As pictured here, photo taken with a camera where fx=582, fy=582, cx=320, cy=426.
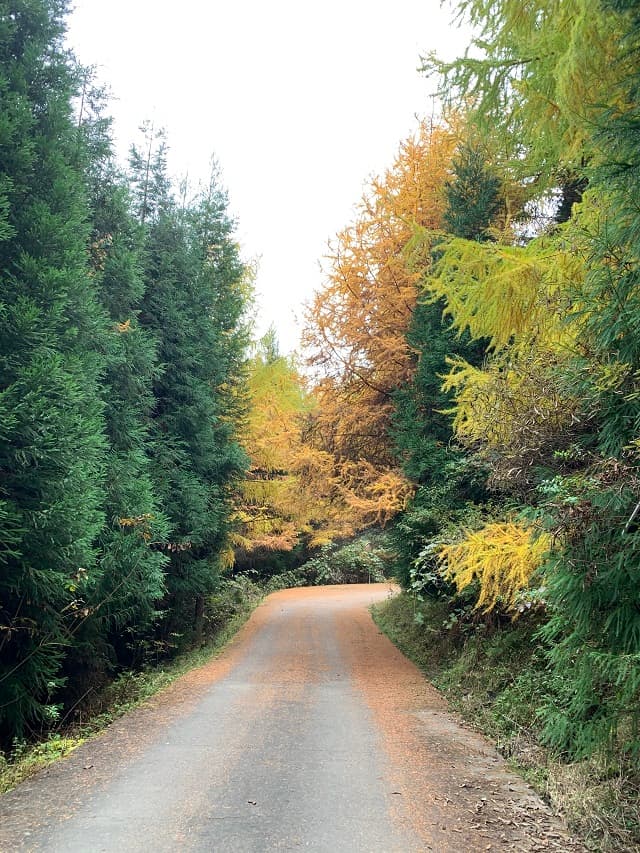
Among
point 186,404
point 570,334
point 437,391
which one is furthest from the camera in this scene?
point 186,404

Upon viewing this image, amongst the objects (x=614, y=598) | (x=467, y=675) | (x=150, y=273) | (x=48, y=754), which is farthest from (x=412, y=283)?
(x=48, y=754)

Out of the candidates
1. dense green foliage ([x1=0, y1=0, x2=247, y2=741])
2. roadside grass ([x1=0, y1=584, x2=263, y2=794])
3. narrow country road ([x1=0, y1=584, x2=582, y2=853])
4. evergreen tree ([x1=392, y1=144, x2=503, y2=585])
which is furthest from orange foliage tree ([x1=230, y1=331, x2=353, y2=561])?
narrow country road ([x1=0, y1=584, x2=582, y2=853])

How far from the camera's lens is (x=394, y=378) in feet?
45.6

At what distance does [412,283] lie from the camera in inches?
524

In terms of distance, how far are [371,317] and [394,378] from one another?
5.18ft

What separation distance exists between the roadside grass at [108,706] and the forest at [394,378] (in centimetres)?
42

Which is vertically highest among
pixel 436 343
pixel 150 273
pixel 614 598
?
pixel 150 273

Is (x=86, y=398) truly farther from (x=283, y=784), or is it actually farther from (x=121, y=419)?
(x=283, y=784)

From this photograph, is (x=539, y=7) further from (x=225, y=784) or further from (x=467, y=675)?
(x=467, y=675)

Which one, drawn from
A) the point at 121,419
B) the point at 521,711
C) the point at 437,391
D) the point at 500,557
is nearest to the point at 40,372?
the point at 121,419

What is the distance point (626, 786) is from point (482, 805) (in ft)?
3.76

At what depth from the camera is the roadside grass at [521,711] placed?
14.2ft

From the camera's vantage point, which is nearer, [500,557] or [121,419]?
[500,557]

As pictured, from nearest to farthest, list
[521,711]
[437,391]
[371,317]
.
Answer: [521,711] < [437,391] < [371,317]
